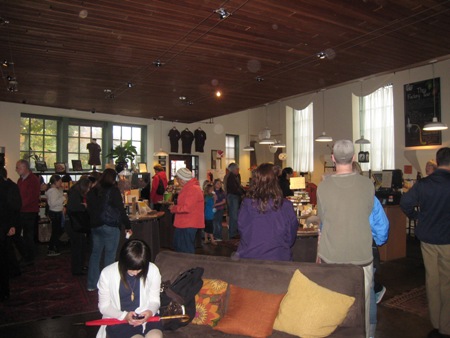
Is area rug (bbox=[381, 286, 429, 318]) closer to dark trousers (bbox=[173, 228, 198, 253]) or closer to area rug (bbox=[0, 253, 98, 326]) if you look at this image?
dark trousers (bbox=[173, 228, 198, 253])

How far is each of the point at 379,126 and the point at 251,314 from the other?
36.8 feet

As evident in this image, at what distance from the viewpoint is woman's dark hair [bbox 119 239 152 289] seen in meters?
2.40

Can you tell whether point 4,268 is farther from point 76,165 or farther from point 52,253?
point 76,165

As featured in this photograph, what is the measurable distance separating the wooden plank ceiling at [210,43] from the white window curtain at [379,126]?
16.8ft

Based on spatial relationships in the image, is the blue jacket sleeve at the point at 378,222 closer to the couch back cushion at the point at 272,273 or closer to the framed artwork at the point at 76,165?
the couch back cushion at the point at 272,273

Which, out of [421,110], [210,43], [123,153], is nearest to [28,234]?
[210,43]

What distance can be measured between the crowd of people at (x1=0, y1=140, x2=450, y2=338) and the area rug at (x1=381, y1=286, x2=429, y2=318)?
1.74 ft

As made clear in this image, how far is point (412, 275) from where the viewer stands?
549 cm

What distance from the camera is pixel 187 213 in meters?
4.79

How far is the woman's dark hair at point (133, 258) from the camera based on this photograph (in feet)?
7.89

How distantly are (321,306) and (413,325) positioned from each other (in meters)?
1.95

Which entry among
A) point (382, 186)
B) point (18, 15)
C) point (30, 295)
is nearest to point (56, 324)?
point (30, 295)

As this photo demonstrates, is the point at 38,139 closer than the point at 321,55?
No

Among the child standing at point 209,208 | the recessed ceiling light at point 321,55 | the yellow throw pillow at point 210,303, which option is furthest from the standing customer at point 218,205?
the yellow throw pillow at point 210,303
